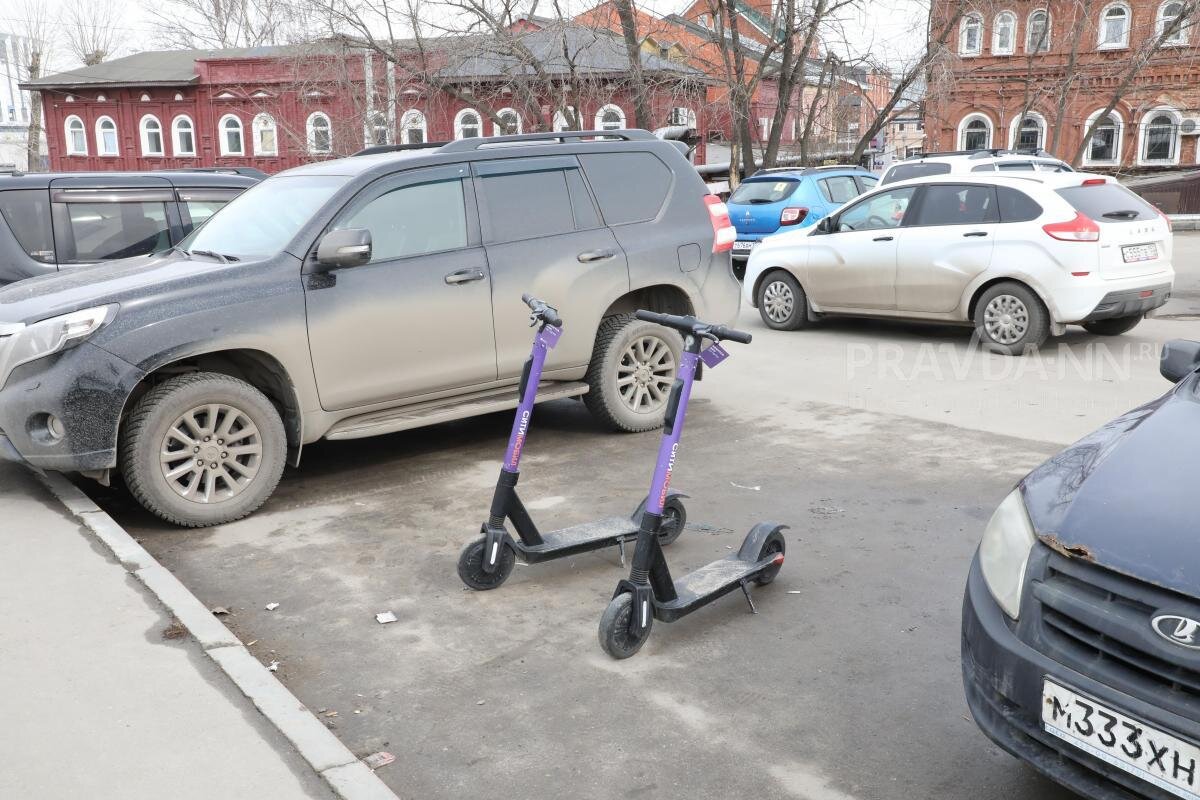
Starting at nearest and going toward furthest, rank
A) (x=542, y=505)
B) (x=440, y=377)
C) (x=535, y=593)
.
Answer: (x=535, y=593), (x=542, y=505), (x=440, y=377)

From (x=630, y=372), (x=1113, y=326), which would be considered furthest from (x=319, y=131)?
(x=630, y=372)

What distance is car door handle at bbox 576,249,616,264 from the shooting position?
275 inches

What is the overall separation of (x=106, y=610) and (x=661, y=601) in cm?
226

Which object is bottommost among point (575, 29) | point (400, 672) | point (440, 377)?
point (400, 672)

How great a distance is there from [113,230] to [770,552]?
601cm

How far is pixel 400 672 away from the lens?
161 inches

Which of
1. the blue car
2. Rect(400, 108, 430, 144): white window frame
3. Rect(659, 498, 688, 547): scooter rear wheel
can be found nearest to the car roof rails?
Rect(659, 498, 688, 547): scooter rear wheel

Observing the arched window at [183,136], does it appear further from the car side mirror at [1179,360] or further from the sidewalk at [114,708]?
the car side mirror at [1179,360]

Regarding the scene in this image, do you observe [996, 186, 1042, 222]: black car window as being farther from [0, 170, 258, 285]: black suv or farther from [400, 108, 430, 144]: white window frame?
[400, 108, 430, 144]: white window frame

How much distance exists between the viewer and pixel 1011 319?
998cm

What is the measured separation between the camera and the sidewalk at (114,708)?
3162 mm

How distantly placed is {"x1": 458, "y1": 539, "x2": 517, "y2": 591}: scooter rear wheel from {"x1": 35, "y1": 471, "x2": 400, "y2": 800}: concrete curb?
3.45 feet

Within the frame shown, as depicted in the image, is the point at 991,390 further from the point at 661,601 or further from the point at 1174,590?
the point at 1174,590

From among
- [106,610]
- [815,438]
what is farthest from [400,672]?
[815,438]
